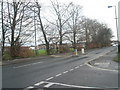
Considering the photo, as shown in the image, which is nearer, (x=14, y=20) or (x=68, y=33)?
(x=14, y=20)

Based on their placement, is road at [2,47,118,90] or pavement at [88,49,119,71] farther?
pavement at [88,49,119,71]

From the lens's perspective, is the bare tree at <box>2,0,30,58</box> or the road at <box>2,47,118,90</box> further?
the bare tree at <box>2,0,30,58</box>

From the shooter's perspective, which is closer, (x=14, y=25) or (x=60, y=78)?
(x=60, y=78)

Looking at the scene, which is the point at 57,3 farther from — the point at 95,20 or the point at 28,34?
the point at 95,20

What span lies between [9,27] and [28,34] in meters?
3.33

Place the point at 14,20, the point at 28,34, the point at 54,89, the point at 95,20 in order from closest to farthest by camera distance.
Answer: the point at 54,89
the point at 14,20
the point at 28,34
the point at 95,20

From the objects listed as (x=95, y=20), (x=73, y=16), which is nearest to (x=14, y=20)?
(x=73, y=16)

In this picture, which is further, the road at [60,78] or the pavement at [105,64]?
the pavement at [105,64]

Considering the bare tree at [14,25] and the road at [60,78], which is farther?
the bare tree at [14,25]

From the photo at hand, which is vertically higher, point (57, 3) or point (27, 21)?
point (57, 3)

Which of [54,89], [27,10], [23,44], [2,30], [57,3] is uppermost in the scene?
[57,3]

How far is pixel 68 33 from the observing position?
43.8m

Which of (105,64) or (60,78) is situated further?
(105,64)

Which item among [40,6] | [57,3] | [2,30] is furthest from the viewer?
[57,3]
